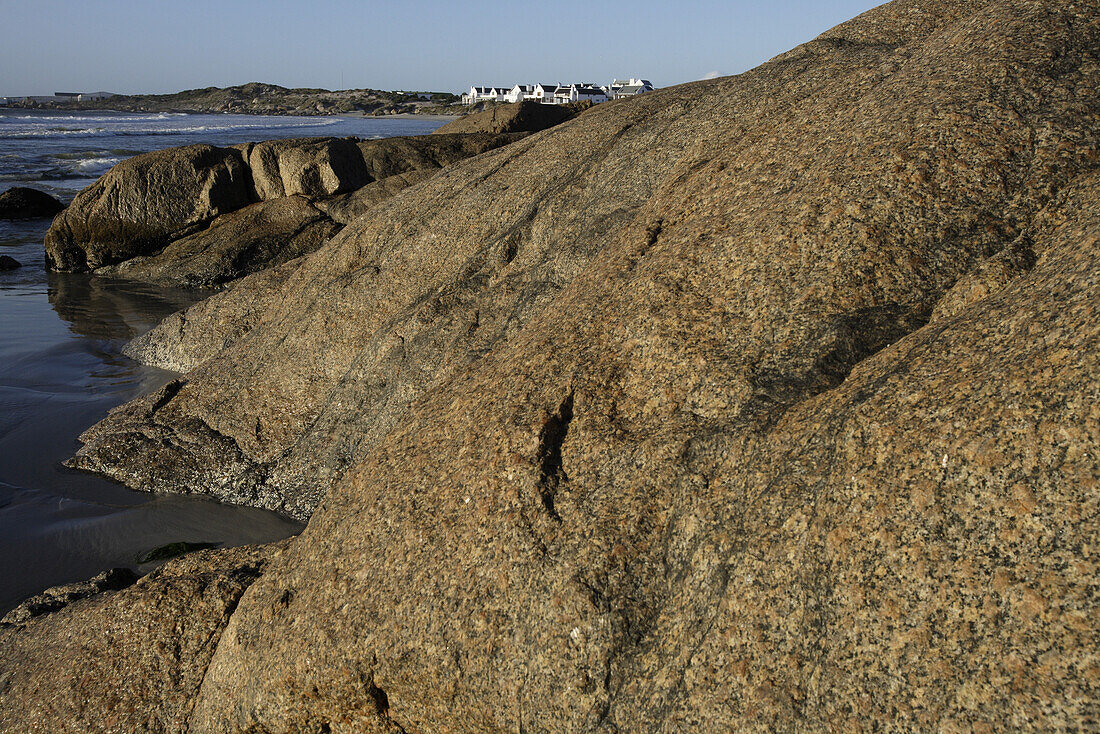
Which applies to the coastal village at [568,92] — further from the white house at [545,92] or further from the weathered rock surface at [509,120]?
the weathered rock surface at [509,120]

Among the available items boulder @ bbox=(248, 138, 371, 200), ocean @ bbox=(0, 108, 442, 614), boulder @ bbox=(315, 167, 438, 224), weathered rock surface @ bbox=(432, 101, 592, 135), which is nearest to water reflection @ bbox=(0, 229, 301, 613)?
ocean @ bbox=(0, 108, 442, 614)

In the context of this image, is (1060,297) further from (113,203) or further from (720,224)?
(113,203)

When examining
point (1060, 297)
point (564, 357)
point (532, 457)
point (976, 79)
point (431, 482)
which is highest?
point (976, 79)

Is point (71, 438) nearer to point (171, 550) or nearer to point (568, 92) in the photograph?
point (171, 550)

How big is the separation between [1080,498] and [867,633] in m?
0.66

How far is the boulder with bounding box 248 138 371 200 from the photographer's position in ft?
46.5

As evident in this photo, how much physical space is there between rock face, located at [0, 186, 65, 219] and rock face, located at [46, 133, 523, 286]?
757cm

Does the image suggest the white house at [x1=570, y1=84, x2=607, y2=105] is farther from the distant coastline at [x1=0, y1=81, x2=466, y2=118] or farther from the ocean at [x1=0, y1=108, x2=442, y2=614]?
the ocean at [x1=0, y1=108, x2=442, y2=614]

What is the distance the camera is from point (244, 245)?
13953 mm

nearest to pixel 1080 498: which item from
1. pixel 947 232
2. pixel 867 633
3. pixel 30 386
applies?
pixel 867 633

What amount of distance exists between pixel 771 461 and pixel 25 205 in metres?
24.5

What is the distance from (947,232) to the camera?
3.10 metres

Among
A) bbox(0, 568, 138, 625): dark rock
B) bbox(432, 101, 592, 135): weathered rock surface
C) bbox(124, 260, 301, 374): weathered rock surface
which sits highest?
bbox(432, 101, 592, 135): weathered rock surface

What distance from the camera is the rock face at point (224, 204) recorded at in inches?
546
